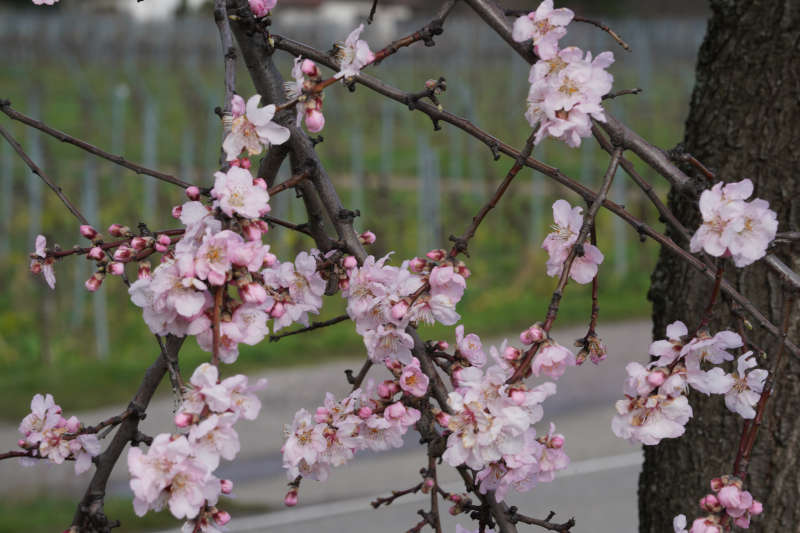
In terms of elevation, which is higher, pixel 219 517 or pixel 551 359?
pixel 551 359

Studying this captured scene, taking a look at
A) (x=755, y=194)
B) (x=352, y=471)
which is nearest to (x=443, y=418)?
(x=755, y=194)

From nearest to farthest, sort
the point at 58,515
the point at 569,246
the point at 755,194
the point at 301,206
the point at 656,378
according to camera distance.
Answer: the point at 656,378 → the point at 569,246 → the point at 755,194 → the point at 58,515 → the point at 301,206

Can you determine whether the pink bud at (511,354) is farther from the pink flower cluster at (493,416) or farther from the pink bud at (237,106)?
the pink bud at (237,106)

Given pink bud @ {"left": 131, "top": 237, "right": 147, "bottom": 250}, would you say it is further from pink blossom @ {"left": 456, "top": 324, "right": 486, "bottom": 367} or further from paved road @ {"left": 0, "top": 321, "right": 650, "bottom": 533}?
paved road @ {"left": 0, "top": 321, "right": 650, "bottom": 533}

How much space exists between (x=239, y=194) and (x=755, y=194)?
1504 mm

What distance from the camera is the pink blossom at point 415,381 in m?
1.49

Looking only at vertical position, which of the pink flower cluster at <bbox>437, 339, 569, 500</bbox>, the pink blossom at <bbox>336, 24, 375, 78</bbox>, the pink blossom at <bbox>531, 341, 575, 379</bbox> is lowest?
the pink flower cluster at <bbox>437, 339, 569, 500</bbox>

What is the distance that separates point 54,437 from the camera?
1.69m

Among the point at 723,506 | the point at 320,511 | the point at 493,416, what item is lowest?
the point at 723,506

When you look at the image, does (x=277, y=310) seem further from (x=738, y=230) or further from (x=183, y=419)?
(x=738, y=230)

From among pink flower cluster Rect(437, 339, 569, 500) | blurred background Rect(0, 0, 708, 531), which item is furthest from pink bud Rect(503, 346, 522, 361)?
blurred background Rect(0, 0, 708, 531)

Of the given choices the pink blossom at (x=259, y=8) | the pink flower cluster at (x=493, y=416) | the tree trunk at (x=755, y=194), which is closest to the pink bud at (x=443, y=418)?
the pink flower cluster at (x=493, y=416)

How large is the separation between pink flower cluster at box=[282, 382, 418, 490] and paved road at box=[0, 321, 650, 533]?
4.10 meters

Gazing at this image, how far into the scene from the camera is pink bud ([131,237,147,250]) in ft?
4.54
